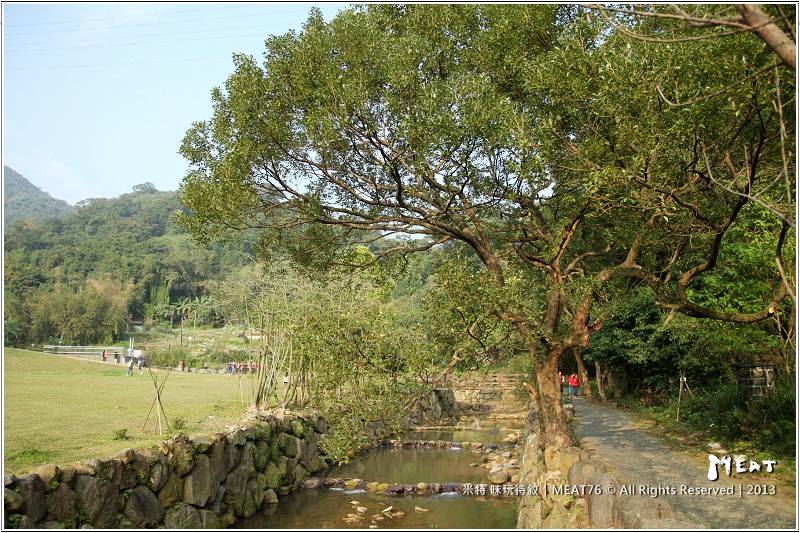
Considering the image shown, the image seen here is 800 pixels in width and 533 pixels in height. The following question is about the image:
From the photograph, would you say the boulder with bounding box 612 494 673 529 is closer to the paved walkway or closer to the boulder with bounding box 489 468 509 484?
the paved walkway

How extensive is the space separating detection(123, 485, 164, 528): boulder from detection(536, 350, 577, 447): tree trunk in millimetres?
6431

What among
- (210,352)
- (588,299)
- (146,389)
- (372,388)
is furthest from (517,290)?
(210,352)

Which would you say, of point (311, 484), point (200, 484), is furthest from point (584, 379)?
point (200, 484)

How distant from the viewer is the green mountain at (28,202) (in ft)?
470

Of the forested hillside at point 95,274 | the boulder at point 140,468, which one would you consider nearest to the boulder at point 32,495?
the boulder at point 140,468

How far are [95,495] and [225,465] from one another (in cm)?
401

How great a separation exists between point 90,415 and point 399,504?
7044 mm

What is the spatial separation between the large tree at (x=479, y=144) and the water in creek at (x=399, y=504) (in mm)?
3182

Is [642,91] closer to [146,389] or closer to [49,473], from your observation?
[49,473]

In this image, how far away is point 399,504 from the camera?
1388 cm

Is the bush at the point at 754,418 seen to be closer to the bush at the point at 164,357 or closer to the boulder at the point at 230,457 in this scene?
the boulder at the point at 230,457

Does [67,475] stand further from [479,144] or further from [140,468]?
[479,144]

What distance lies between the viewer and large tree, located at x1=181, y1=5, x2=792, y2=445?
305 inches

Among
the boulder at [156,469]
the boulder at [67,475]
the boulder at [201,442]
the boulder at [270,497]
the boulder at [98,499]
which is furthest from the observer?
the boulder at [270,497]
